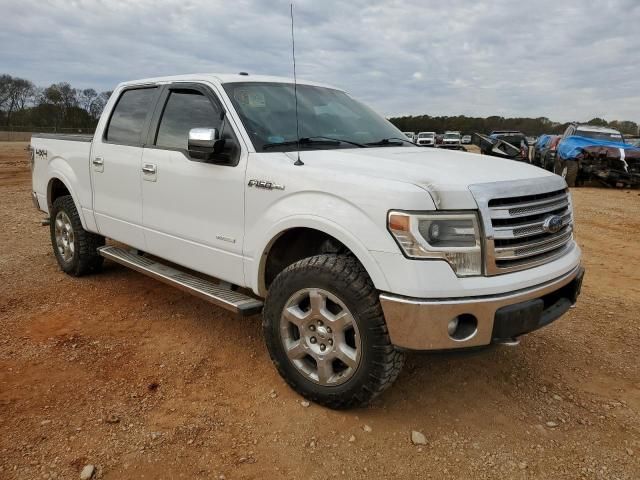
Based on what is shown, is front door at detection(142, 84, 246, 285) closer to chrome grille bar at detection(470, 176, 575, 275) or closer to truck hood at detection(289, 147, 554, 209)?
truck hood at detection(289, 147, 554, 209)

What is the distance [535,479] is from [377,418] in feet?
2.85

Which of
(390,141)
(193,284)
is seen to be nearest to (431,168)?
(390,141)

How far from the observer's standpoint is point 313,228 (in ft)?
9.67

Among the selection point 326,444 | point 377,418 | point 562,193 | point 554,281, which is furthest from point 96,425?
point 562,193

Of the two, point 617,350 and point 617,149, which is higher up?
point 617,149

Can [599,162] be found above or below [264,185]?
below

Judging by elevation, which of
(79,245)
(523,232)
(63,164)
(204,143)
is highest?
(204,143)

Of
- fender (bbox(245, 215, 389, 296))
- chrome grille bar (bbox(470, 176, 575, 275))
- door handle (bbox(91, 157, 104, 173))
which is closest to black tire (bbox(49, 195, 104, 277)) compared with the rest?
door handle (bbox(91, 157, 104, 173))

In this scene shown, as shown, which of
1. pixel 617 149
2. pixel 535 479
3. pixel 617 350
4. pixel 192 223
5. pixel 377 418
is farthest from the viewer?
pixel 617 149

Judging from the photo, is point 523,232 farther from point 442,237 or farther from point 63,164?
point 63,164

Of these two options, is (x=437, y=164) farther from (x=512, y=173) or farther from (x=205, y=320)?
(x=205, y=320)

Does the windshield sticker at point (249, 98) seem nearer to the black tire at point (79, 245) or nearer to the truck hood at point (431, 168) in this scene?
the truck hood at point (431, 168)

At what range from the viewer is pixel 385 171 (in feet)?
9.39

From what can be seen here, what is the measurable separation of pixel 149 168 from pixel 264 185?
1.35 meters
